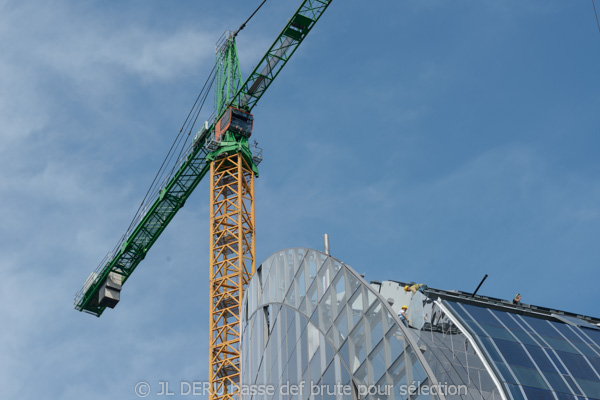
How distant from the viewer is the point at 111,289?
363 feet

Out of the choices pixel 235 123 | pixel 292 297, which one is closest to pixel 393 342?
pixel 292 297

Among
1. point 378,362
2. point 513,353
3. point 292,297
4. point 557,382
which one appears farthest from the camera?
point 292,297

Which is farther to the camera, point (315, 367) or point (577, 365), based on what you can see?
point (315, 367)

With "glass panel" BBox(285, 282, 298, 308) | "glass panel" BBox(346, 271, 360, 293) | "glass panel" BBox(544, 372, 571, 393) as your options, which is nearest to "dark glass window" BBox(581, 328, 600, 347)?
"glass panel" BBox(544, 372, 571, 393)

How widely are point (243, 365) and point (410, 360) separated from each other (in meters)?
21.7

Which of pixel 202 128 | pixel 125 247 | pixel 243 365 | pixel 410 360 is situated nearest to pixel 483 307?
pixel 410 360

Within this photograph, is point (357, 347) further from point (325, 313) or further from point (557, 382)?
point (557, 382)

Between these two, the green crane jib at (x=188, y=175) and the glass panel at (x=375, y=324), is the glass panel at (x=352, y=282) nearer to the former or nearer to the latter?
the glass panel at (x=375, y=324)

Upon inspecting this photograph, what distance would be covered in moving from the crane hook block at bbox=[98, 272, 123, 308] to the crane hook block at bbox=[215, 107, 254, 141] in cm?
2364

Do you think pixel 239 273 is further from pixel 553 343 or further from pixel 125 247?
pixel 553 343

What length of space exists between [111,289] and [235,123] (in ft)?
86.1

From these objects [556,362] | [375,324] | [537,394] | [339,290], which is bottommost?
[537,394]

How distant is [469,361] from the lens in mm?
37688

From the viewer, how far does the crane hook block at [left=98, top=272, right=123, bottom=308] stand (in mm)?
110562
